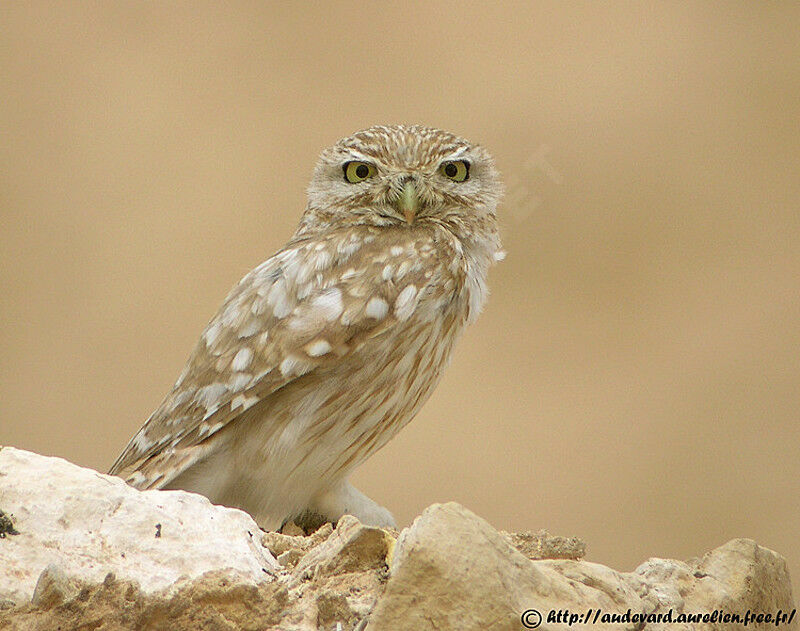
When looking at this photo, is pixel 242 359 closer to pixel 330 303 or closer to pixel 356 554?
pixel 330 303

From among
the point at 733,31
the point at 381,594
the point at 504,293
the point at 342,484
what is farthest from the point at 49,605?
the point at 733,31

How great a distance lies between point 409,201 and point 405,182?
6 cm

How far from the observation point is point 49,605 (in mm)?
1695

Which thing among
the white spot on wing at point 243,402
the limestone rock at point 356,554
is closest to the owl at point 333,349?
the white spot on wing at point 243,402

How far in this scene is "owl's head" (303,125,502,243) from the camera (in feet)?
10.2

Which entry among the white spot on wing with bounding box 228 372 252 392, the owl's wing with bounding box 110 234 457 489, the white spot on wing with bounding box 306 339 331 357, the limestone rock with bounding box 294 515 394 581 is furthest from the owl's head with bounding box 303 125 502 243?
the limestone rock with bounding box 294 515 394 581

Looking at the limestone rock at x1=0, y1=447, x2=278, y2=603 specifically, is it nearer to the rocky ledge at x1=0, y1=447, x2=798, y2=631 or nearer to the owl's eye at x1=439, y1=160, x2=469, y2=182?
the rocky ledge at x1=0, y1=447, x2=798, y2=631

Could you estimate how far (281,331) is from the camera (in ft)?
9.48

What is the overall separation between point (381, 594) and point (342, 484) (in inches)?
55.6

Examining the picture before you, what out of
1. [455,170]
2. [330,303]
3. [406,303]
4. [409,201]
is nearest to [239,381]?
[330,303]

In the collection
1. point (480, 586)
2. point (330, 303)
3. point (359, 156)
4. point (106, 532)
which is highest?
point (359, 156)

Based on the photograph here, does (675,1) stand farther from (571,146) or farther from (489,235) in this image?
(489,235)

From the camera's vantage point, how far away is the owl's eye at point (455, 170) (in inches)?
125

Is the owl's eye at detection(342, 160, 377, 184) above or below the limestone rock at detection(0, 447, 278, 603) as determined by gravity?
above
